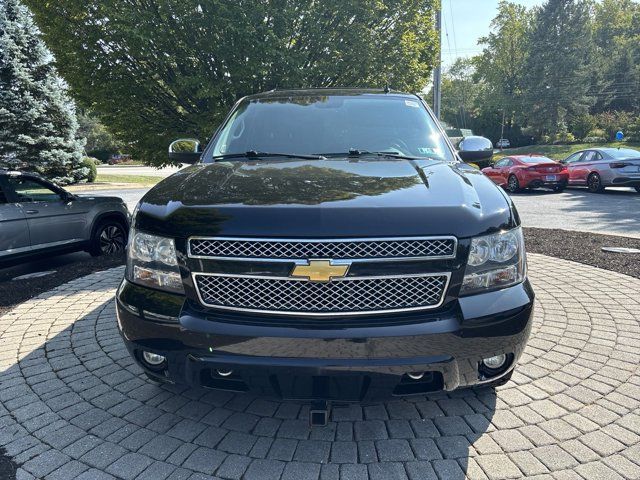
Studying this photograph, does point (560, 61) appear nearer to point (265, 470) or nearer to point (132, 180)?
point (132, 180)

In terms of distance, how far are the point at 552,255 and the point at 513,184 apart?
1061 cm

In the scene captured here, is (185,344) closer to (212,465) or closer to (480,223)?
(212,465)

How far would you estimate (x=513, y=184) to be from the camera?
53.5 feet

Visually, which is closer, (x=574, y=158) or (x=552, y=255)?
(x=552, y=255)

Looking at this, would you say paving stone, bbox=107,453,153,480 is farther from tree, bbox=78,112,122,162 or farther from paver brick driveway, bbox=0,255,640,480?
tree, bbox=78,112,122,162

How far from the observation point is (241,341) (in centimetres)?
206

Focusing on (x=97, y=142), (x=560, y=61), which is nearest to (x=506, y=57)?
(x=560, y=61)

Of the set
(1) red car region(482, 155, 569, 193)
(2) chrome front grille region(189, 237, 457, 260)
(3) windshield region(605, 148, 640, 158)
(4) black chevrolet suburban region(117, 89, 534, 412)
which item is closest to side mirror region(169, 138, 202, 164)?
(4) black chevrolet suburban region(117, 89, 534, 412)

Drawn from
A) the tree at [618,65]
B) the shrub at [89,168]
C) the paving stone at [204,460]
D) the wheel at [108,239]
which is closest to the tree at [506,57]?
the tree at [618,65]

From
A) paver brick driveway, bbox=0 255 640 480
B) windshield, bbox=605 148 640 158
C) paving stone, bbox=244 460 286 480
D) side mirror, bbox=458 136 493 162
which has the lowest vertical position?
paver brick driveway, bbox=0 255 640 480

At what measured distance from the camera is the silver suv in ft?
20.2

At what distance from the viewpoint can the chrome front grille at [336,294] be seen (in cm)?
208

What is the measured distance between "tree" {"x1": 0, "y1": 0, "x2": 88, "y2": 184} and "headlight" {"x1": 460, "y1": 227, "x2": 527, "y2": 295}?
2209cm

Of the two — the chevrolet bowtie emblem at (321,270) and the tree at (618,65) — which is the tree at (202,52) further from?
the tree at (618,65)
